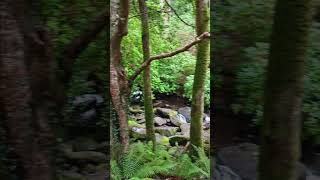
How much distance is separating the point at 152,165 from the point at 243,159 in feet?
12.0

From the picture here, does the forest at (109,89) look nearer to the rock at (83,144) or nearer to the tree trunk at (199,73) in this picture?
the rock at (83,144)

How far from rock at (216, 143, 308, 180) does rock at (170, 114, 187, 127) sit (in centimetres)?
740

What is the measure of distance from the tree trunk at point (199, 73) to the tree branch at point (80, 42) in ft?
14.6

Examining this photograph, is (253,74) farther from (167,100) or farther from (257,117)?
(167,100)

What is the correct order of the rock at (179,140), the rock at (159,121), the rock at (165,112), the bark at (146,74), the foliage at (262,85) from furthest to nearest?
the rock at (165,112), the rock at (159,121), the rock at (179,140), the bark at (146,74), the foliage at (262,85)

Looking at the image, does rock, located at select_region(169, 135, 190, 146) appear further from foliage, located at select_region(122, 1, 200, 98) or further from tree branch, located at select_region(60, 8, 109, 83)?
tree branch, located at select_region(60, 8, 109, 83)

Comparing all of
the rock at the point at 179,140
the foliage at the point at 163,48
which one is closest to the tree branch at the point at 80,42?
the foliage at the point at 163,48

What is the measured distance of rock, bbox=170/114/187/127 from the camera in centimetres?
1132

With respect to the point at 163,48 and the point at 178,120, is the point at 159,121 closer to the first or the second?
the point at 178,120

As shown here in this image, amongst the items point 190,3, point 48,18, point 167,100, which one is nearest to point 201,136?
point 190,3

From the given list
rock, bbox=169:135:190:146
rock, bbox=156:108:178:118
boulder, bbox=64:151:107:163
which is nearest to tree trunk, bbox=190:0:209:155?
rock, bbox=169:135:190:146

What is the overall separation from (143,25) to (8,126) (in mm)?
5230

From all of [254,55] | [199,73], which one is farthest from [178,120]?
[254,55]

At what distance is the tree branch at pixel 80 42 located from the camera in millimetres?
3656
